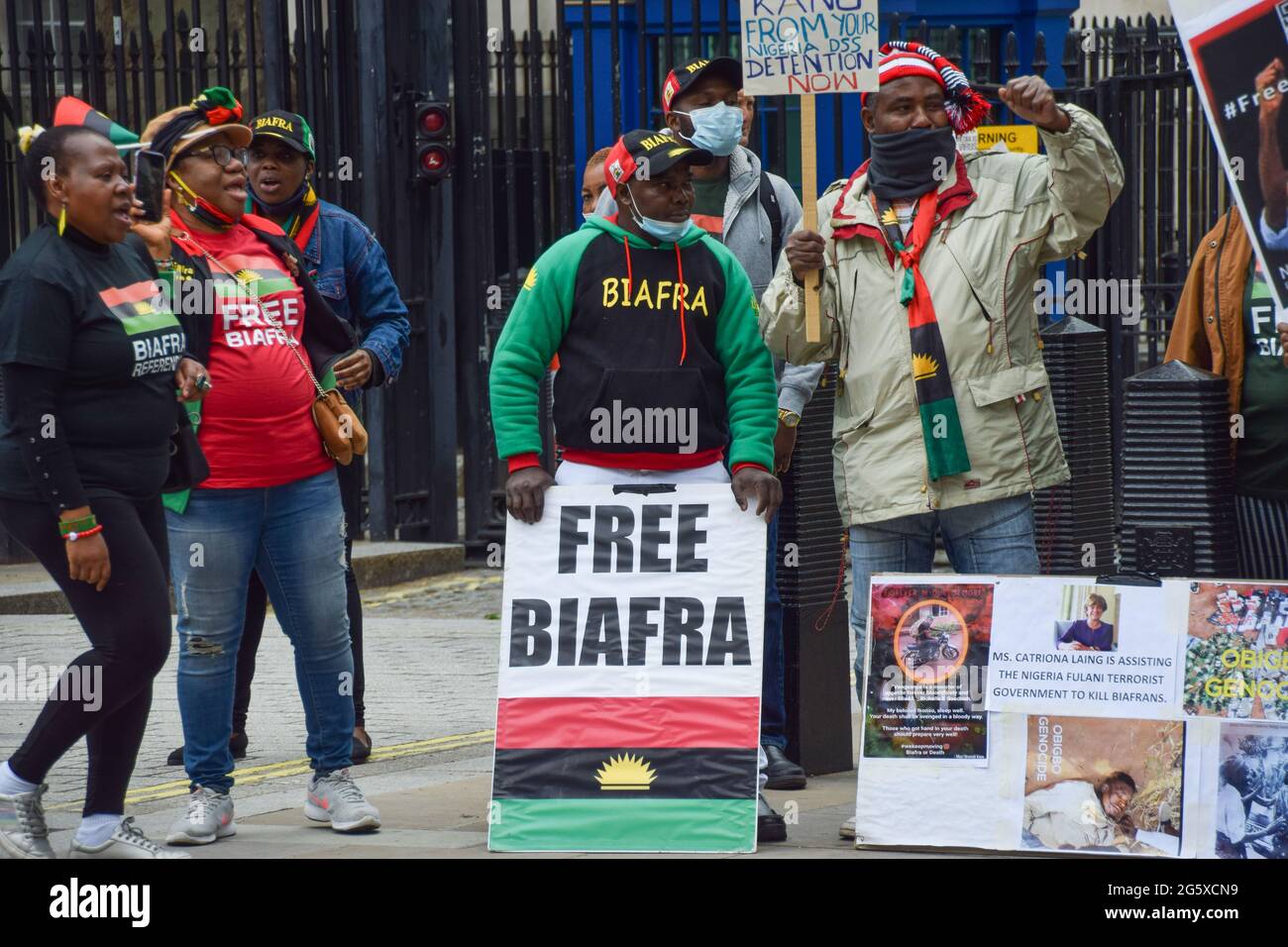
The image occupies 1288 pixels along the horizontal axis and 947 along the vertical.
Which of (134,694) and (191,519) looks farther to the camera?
(191,519)

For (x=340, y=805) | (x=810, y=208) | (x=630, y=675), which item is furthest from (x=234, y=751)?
(x=810, y=208)

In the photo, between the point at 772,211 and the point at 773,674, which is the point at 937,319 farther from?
the point at 773,674

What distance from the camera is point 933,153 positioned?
220 inches

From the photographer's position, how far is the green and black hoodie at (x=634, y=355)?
218 inches

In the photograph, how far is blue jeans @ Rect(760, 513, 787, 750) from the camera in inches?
252

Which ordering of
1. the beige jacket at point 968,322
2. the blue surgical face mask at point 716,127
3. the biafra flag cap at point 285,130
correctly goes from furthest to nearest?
the biafra flag cap at point 285,130 → the blue surgical face mask at point 716,127 → the beige jacket at point 968,322

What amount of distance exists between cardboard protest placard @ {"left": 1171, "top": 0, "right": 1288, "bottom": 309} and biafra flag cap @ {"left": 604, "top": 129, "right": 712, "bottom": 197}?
4.33ft

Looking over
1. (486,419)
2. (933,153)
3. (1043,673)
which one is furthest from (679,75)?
(486,419)

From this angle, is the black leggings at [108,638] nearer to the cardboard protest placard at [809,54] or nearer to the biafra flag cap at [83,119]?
the biafra flag cap at [83,119]

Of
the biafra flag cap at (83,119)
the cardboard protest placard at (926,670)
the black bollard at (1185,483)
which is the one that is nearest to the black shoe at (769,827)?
the cardboard protest placard at (926,670)

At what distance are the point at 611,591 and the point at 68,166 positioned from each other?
5.98 ft

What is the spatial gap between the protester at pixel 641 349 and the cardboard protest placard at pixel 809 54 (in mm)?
261

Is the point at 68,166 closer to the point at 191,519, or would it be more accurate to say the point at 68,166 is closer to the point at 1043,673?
the point at 191,519

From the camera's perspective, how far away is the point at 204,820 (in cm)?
576
